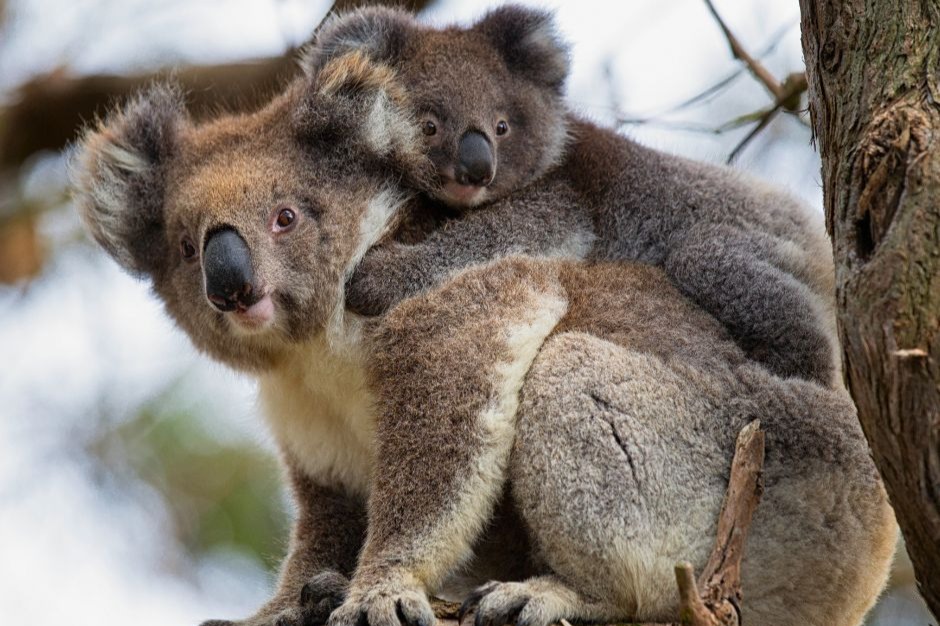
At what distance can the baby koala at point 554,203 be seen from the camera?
4.73 metres

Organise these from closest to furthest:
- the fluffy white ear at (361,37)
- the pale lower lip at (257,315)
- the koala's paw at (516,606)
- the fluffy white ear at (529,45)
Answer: the koala's paw at (516,606) → the pale lower lip at (257,315) → the fluffy white ear at (361,37) → the fluffy white ear at (529,45)

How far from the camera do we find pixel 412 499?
4.30m

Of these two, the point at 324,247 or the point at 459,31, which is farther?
the point at 459,31

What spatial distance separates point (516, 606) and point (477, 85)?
2845 millimetres

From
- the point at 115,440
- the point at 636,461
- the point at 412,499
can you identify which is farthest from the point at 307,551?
the point at 115,440

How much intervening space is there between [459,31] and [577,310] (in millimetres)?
2109

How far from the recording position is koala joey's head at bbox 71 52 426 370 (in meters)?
4.68

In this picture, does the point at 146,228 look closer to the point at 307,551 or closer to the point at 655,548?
the point at 307,551

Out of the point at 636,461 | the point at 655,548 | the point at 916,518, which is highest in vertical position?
the point at 916,518

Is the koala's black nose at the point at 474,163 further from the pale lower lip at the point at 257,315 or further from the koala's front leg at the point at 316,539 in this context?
the koala's front leg at the point at 316,539

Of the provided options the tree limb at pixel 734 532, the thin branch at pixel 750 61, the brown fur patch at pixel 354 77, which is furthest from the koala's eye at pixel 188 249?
the thin branch at pixel 750 61

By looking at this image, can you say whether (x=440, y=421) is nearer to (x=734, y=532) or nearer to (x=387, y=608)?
(x=387, y=608)

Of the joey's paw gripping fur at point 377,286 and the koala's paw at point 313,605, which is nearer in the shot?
the koala's paw at point 313,605

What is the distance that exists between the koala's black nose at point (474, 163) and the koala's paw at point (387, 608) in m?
1.95
